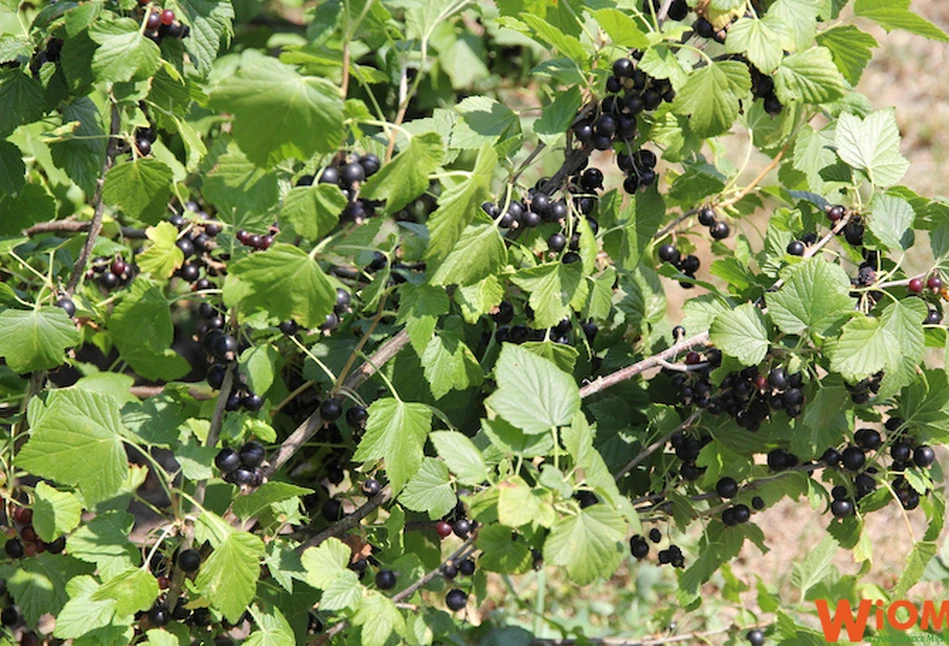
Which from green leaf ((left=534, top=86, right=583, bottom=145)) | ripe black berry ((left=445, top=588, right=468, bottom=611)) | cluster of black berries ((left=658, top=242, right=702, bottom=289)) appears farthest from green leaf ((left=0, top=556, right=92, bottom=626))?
cluster of black berries ((left=658, top=242, right=702, bottom=289))

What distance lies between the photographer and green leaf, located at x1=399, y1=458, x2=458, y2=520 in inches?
58.4

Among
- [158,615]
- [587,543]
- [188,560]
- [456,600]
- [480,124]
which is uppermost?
[480,124]

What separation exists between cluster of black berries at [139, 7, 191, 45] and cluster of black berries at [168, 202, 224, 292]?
349 millimetres

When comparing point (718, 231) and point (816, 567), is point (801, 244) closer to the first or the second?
point (718, 231)

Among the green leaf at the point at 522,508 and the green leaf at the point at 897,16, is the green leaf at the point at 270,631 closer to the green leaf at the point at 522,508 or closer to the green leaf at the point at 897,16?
the green leaf at the point at 522,508

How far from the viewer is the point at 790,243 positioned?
1652 mm

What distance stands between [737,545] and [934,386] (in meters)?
0.47

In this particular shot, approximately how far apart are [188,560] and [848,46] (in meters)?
1.38

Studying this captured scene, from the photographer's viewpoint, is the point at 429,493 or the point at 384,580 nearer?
the point at 429,493

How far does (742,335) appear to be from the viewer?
4.78 ft

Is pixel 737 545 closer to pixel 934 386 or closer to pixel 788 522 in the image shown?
pixel 934 386

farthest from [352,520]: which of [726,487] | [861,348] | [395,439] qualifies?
[861,348]

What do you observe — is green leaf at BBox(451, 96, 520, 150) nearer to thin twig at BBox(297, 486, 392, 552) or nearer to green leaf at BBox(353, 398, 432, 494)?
green leaf at BBox(353, 398, 432, 494)

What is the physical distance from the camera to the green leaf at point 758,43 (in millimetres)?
1399
